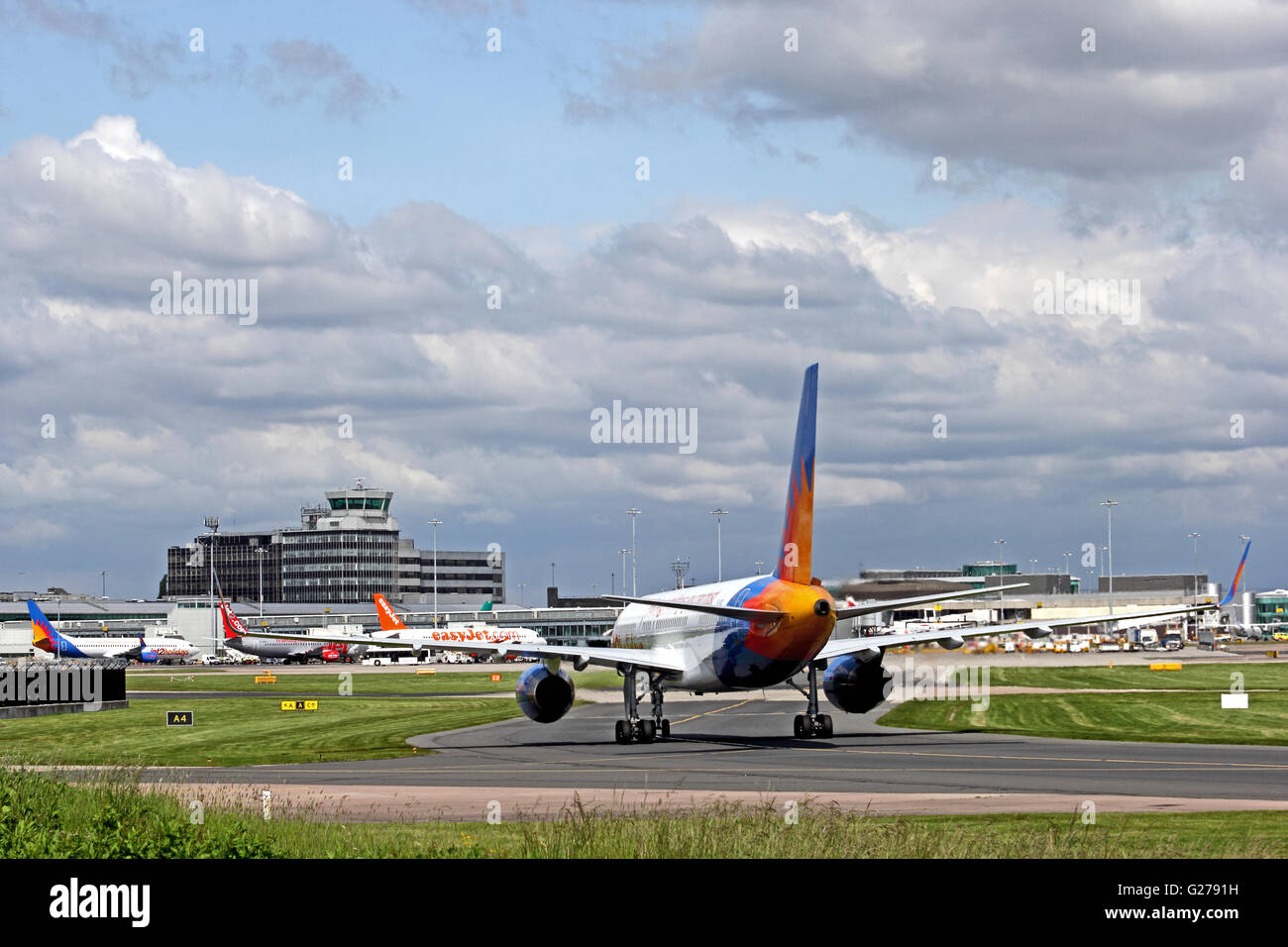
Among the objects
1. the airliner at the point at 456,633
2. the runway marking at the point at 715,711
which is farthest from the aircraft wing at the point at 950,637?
the airliner at the point at 456,633

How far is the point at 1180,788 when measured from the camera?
3112 centimetres

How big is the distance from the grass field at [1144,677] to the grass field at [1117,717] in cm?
1445

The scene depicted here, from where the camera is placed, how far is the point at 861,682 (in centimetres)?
4722

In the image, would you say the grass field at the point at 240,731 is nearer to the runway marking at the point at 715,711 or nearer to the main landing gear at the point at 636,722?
the main landing gear at the point at 636,722

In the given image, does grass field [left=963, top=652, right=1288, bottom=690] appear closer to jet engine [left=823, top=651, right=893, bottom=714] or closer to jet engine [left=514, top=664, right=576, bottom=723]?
jet engine [left=823, top=651, right=893, bottom=714]

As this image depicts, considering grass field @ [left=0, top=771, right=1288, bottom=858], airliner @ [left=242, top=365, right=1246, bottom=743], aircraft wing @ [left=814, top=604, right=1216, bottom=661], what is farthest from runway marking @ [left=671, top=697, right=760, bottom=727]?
grass field @ [left=0, top=771, right=1288, bottom=858]

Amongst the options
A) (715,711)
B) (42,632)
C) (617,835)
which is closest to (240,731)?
(715,711)

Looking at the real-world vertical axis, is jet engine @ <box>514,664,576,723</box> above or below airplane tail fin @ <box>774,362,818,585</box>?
below

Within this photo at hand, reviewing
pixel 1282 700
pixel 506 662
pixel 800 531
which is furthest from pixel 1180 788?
pixel 506 662

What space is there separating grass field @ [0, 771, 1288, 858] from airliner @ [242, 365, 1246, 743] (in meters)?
14.6

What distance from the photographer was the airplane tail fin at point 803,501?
43156 mm

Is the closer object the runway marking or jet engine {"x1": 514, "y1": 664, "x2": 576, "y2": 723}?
jet engine {"x1": 514, "y1": 664, "x2": 576, "y2": 723}

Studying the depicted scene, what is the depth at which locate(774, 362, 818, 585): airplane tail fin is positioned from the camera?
43156 millimetres
